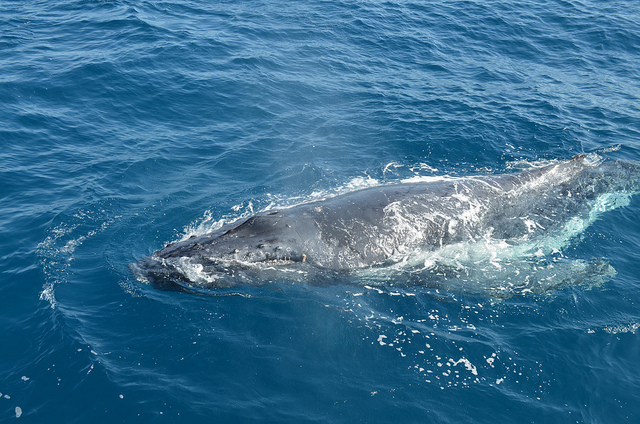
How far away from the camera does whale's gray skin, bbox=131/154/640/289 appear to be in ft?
59.8

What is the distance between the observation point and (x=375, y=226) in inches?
769

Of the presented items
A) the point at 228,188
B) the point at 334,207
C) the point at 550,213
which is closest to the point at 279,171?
the point at 228,188

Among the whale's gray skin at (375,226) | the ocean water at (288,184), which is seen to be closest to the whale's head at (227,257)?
the whale's gray skin at (375,226)

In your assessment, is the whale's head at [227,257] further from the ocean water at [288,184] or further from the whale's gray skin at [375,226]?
the ocean water at [288,184]

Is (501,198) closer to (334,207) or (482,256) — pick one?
(482,256)

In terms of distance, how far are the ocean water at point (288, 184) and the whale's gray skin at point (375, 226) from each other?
3.14 feet

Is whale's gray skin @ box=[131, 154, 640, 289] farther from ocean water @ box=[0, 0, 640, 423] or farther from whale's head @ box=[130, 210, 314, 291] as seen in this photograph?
ocean water @ box=[0, 0, 640, 423]

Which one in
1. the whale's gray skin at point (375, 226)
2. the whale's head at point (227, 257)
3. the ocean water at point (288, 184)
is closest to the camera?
the ocean water at point (288, 184)

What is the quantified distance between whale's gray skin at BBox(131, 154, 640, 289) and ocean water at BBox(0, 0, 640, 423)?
96 centimetres

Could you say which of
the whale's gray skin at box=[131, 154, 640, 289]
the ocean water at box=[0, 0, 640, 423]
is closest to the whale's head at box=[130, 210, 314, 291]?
the whale's gray skin at box=[131, 154, 640, 289]

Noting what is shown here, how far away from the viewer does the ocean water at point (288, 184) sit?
597 inches

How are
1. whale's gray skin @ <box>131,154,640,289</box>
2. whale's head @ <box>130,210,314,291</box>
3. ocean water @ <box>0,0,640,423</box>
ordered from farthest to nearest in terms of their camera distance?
whale's gray skin @ <box>131,154,640,289</box> < whale's head @ <box>130,210,314,291</box> < ocean water @ <box>0,0,640,423</box>

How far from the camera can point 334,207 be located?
19.9 meters

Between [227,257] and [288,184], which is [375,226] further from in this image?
[288,184]
